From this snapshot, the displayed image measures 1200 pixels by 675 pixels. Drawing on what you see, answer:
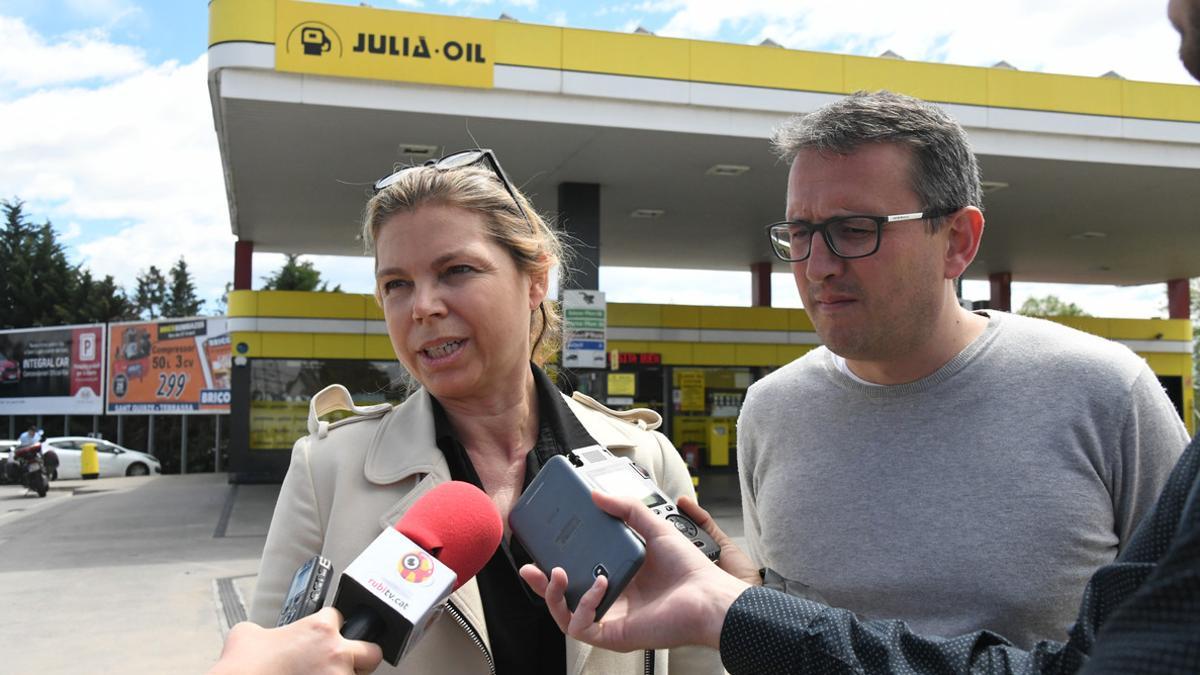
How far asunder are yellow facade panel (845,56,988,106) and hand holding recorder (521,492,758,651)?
10.5 metres

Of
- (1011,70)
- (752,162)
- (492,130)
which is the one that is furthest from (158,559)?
(1011,70)

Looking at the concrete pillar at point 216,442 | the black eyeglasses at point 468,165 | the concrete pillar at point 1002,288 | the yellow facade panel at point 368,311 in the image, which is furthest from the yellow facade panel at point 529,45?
the concrete pillar at point 216,442

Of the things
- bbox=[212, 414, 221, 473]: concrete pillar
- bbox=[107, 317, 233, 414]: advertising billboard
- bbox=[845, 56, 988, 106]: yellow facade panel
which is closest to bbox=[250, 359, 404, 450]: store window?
bbox=[845, 56, 988, 106]: yellow facade panel

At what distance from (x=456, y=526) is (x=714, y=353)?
17.0m

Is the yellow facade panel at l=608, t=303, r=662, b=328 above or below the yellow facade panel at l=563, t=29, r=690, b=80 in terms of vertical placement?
below

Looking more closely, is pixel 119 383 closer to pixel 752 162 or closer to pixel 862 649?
pixel 752 162

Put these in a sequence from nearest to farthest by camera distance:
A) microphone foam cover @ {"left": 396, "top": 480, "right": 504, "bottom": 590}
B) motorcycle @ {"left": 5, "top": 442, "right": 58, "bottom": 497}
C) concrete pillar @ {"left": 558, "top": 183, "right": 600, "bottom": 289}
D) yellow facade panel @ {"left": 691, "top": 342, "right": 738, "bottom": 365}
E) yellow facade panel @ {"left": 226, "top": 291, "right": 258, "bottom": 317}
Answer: microphone foam cover @ {"left": 396, "top": 480, "right": 504, "bottom": 590} → concrete pillar @ {"left": 558, "top": 183, "right": 600, "bottom": 289} → yellow facade panel @ {"left": 226, "top": 291, "right": 258, "bottom": 317} → yellow facade panel @ {"left": 691, "top": 342, "right": 738, "bottom": 365} → motorcycle @ {"left": 5, "top": 442, "right": 58, "bottom": 497}

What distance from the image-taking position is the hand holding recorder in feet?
4.41

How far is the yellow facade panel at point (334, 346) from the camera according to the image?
17.2 meters

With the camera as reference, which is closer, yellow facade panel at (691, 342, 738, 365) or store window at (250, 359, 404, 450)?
store window at (250, 359, 404, 450)

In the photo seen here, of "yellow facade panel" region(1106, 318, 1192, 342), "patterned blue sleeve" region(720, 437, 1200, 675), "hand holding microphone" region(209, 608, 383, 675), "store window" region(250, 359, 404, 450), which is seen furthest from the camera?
"yellow facade panel" region(1106, 318, 1192, 342)

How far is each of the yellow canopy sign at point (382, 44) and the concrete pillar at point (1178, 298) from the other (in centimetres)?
2304

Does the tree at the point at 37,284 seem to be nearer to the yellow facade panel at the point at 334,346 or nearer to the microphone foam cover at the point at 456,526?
the yellow facade panel at the point at 334,346

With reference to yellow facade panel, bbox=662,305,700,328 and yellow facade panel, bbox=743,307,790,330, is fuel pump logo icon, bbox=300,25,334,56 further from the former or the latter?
yellow facade panel, bbox=743,307,790,330
